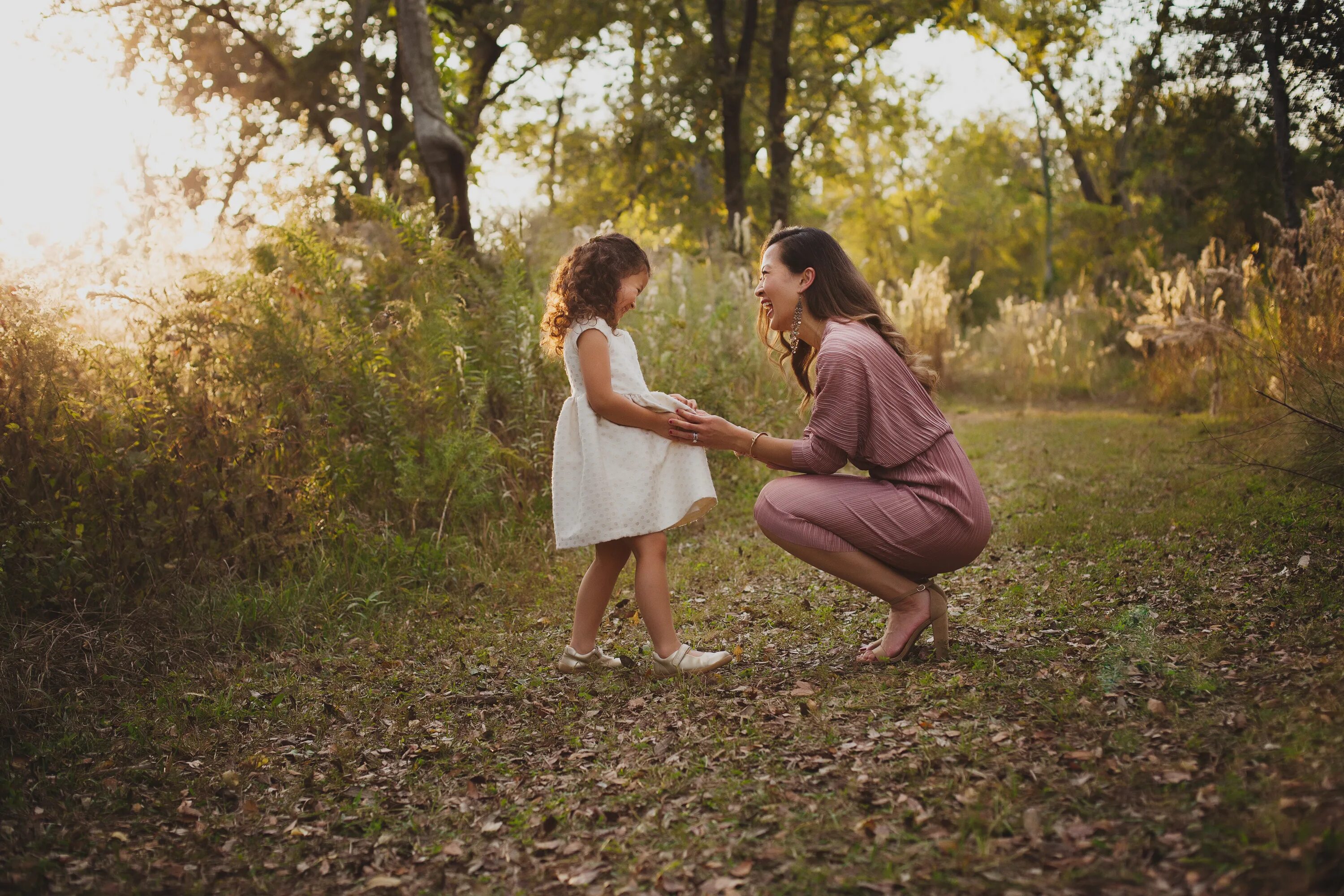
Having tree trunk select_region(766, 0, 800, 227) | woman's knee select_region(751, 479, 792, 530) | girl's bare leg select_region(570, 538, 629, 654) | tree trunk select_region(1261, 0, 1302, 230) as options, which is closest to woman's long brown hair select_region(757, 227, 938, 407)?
woman's knee select_region(751, 479, 792, 530)

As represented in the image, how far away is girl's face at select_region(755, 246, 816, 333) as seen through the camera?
3.68 m

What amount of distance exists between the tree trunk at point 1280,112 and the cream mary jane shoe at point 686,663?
542 cm

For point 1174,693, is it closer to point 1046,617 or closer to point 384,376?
point 1046,617

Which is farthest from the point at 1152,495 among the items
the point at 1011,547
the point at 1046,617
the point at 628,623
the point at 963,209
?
the point at 963,209

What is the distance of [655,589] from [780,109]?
41.6 ft

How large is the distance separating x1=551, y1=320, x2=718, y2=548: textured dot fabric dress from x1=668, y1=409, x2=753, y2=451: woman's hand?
0.17 feet

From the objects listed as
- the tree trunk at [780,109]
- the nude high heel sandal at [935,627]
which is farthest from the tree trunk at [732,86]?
the nude high heel sandal at [935,627]

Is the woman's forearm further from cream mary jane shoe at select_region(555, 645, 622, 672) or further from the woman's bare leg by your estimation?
cream mary jane shoe at select_region(555, 645, 622, 672)

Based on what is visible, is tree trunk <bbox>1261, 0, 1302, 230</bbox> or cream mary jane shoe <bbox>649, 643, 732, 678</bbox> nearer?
cream mary jane shoe <bbox>649, 643, 732, 678</bbox>

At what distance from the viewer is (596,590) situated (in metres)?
3.73

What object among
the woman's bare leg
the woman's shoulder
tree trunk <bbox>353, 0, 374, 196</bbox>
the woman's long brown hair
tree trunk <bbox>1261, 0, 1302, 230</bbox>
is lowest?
the woman's bare leg

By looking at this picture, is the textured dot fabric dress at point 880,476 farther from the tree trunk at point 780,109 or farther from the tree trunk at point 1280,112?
the tree trunk at point 780,109

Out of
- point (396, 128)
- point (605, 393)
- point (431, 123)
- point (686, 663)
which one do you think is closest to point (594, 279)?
point (605, 393)

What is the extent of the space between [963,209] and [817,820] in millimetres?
37683
